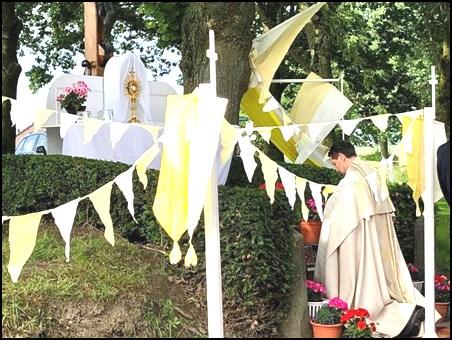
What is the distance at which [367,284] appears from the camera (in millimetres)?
6820

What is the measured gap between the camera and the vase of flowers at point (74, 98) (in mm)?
10570

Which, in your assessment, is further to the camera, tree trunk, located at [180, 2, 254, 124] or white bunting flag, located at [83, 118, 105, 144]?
tree trunk, located at [180, 2, 254, 124]

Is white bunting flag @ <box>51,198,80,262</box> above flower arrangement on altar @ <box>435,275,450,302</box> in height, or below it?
above

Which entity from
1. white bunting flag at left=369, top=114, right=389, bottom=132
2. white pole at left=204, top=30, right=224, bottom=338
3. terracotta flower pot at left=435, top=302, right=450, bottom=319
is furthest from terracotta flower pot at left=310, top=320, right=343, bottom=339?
white pole at left=204, top=30, right=224, bottom=338

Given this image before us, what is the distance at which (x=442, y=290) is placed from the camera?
7449 mm

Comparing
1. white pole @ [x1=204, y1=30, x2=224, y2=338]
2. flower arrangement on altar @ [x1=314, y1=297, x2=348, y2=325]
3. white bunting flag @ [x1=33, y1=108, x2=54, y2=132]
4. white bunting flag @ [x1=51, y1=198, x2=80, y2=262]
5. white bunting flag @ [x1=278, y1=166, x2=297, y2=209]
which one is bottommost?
flower arrangement on altar @ [x1=314, y1=297, x2=348, y2=325]

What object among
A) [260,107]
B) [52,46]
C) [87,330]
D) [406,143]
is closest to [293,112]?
[260,107]

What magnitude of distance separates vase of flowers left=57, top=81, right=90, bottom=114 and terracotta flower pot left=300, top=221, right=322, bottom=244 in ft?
13.8

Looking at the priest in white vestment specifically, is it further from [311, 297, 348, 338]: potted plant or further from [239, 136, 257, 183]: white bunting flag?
[239, 136, 257, 183]: white bunting flag

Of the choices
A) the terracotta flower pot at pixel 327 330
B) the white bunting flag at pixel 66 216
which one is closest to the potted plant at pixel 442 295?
the terracotta flower pot at pixel 327 330

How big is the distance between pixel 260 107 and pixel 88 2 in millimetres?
Result: 4578

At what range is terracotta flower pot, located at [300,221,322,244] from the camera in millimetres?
8000

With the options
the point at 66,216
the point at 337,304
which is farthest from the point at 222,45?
the point at 66,216

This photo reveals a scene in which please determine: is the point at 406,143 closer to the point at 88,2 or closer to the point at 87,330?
the point at 87,330
